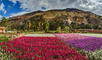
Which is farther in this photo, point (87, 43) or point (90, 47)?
point (87, 43)

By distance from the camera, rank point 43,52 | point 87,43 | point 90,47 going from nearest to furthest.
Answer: point 43,52
point 90,47
point 87,43

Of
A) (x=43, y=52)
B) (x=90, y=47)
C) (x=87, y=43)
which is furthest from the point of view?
(x=87, y=43)

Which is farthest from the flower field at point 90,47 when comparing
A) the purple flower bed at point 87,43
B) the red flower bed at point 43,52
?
the red flower bed at point 43,52

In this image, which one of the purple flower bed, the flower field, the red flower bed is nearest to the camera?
the red flower bed

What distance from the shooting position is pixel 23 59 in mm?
10148

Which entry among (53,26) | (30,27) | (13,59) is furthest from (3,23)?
(13,59)

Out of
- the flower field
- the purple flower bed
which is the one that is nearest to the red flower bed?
the flower field

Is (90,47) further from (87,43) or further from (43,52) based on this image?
(43,52)

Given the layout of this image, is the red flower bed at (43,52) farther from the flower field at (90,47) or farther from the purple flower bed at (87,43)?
the purple flower bed at (87,43)

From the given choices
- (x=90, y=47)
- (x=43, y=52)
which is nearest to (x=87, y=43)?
(x=90, y=47)

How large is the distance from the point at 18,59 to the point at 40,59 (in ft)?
4.44

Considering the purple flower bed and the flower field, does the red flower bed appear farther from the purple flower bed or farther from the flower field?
the purple flower bed

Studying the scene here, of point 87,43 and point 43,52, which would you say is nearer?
point 43,52

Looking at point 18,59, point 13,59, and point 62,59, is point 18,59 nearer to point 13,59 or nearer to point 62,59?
point 13,59
